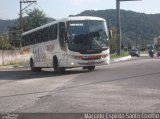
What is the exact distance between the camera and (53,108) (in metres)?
11.6

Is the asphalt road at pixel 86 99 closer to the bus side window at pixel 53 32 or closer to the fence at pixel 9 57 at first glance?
the bus side window at pixel 53 32

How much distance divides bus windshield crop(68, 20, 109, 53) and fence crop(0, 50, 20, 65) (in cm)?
→ 2873

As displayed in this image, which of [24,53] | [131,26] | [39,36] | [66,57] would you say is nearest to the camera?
[66,57]

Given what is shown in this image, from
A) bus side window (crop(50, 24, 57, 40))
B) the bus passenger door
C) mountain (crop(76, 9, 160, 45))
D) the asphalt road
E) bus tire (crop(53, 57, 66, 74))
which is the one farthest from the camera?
mountain (crop(76, 9, 160, 45))

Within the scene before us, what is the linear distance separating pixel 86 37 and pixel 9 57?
107ft

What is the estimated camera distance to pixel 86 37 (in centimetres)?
2597

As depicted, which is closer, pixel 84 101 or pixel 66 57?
pixel 84 101

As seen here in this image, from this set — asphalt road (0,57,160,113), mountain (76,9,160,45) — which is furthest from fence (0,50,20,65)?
mountain (76,9,160,45)

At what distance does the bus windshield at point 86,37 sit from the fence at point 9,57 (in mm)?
28733

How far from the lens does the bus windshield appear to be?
25.9 m

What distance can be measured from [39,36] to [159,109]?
2146 centimetres

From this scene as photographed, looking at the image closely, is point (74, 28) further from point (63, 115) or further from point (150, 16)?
point (150, 16)

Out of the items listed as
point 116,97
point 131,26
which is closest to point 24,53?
point 116,97

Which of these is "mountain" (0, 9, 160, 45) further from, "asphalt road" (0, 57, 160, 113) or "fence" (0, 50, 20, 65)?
"asphalt road" (0, 57, 160, 113)
